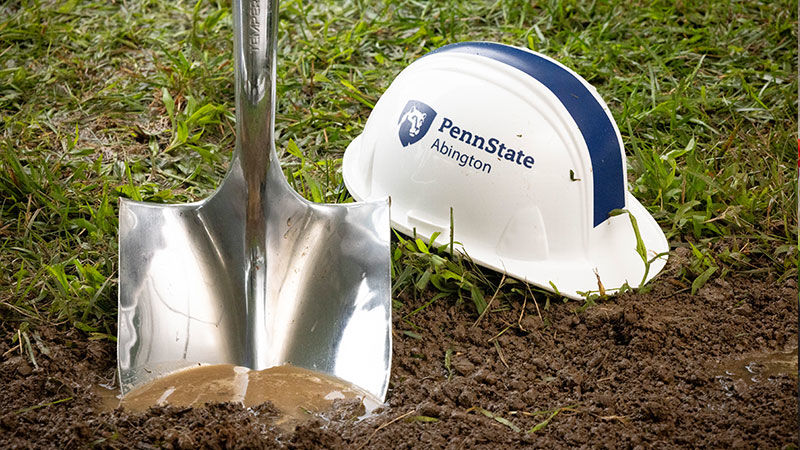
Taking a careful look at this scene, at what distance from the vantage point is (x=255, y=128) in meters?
2.33

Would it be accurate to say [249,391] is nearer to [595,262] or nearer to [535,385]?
[535,385]

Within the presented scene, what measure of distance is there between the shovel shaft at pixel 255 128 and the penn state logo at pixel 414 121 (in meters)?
0.42

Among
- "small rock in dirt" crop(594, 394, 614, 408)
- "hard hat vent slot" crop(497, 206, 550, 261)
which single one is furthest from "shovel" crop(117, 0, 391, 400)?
"small rock in dirt" crop(594, 394, 614, 408)

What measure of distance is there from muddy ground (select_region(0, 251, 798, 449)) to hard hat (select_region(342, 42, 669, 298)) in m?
0.14

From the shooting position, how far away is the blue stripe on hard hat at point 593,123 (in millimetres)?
2525

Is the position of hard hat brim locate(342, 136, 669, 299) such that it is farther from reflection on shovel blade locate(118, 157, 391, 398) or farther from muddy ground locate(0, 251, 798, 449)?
reflection on shovel blade locate(118, 157, 391, 398)

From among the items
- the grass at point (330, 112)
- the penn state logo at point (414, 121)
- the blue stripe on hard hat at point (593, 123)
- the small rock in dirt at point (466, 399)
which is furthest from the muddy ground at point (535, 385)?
the penn state logo at point (414, 121)

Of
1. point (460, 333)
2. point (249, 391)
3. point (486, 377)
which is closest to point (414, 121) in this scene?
point (460, 333)

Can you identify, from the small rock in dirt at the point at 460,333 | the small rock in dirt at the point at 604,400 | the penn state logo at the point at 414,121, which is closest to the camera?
the small rock in dirt at the point at 604,400

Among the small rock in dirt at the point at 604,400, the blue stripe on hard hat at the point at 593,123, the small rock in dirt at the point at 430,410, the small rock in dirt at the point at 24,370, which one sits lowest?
the small rock in dirt at the point at 604,400

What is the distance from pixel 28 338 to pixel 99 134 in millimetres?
1211

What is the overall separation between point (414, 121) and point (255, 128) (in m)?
0.50

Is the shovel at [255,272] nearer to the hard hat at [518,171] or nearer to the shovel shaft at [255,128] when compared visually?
the shovel shaft at [255,128]

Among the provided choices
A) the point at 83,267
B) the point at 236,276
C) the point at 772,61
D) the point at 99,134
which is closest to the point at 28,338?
the point at 83,267
